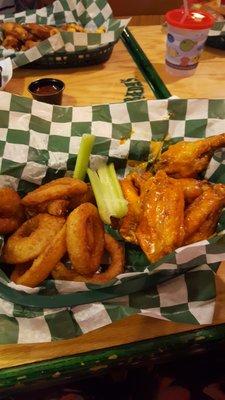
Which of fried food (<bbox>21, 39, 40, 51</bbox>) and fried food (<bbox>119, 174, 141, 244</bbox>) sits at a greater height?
fried food (<bbox>21, 39, 40, 51</bbox>)

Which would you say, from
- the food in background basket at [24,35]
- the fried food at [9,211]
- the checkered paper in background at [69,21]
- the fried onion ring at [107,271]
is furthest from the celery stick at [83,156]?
the food in background basket at [24,35]

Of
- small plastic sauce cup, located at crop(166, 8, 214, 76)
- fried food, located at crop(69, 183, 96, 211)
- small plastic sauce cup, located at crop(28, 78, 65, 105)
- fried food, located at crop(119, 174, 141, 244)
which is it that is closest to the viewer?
fried food, located at crop(119, 174, 141, 244)

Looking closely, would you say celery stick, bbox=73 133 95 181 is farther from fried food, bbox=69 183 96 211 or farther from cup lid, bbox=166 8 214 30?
cup lid, bbox=166 8 214 30

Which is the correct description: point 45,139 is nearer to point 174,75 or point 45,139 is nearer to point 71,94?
point 71,94

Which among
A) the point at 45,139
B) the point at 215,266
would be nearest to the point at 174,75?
the point at 45,139

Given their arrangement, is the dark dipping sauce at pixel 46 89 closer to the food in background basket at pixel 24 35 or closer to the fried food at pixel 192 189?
the food in background basket at pixel 24 35

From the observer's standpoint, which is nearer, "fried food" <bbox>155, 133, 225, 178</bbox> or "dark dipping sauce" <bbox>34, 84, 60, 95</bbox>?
"fried food" <bbox>155, 133, 225, 178</bbox>

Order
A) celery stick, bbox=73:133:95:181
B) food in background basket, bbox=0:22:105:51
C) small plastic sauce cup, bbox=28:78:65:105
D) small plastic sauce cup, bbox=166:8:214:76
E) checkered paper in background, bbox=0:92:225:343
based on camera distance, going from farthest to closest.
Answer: food in background basket, bbox=0:22:105:51 < small plastic sauce cup, bbox=166:8:214:76 < small plastic sauce cup, bbox=28:78:65:105 < celery stick, bbox=73:133:95:181 < checkered paper in background, bbox=0:92:225:343

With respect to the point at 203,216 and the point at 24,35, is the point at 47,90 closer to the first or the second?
the point at 24,35

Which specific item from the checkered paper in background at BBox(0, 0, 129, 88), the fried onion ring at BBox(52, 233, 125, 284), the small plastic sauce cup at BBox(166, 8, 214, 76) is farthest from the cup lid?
the fried onion ring at BBox(52, 233, 125, 284)
